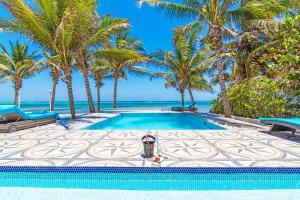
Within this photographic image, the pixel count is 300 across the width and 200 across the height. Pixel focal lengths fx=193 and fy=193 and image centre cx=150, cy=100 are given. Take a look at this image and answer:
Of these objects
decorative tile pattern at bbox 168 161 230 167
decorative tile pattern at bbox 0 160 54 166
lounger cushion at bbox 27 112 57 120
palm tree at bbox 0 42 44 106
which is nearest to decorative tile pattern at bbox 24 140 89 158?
decorative tile pattern at bbox 0 160 54 166

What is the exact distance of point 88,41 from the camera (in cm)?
923

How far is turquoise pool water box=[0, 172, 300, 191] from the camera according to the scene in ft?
9.22

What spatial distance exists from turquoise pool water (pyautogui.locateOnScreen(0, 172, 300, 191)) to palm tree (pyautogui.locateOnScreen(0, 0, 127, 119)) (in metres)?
6.35

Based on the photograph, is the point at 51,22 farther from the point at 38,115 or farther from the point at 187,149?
the point at 187,149

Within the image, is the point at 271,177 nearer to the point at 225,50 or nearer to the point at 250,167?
the point at 250,167

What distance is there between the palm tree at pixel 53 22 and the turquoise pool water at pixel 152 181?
6.35m

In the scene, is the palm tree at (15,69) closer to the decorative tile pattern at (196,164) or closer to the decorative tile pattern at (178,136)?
the decorative tile pattern at (178,136)

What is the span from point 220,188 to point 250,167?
619 mm

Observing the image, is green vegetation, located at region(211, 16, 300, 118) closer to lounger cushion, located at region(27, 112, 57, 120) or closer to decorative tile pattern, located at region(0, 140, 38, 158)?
decorative tile pattern, located at region(0, 140, 38, 158)

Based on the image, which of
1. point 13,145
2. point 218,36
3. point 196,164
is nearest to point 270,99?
point 218,36

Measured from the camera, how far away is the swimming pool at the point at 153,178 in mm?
2820

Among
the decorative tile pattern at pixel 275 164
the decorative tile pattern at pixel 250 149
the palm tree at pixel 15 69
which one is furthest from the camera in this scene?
the palm tree at pixel 15 69

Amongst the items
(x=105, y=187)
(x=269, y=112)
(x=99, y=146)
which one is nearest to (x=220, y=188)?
(x=105, y=187)

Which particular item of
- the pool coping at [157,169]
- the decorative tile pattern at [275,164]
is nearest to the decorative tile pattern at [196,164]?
the pool coping at [157,169]
